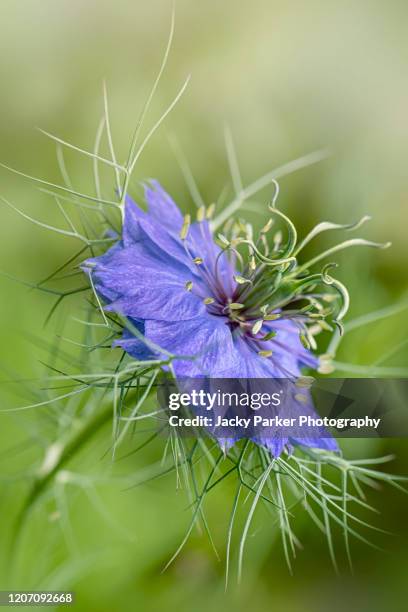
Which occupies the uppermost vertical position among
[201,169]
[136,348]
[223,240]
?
[201,169]

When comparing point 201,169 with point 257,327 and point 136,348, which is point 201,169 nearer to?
point 257,327

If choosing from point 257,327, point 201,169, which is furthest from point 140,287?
point 201,169

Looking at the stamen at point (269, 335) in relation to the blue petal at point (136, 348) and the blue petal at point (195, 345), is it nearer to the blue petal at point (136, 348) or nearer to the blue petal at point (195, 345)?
the blue petal at point (195, 345)

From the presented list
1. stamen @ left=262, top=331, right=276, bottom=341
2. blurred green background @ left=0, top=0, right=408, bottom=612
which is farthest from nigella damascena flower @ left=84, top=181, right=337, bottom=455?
blurred green background @ left=0, top=0, right=408, bottom=612

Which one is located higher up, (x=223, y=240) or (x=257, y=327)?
(x=223, y=240)

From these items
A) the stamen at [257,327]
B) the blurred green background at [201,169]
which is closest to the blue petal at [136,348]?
the stamen at [257,327]

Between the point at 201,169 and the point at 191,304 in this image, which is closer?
the point at 191,304

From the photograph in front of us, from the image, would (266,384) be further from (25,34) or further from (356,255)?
(25,34)
